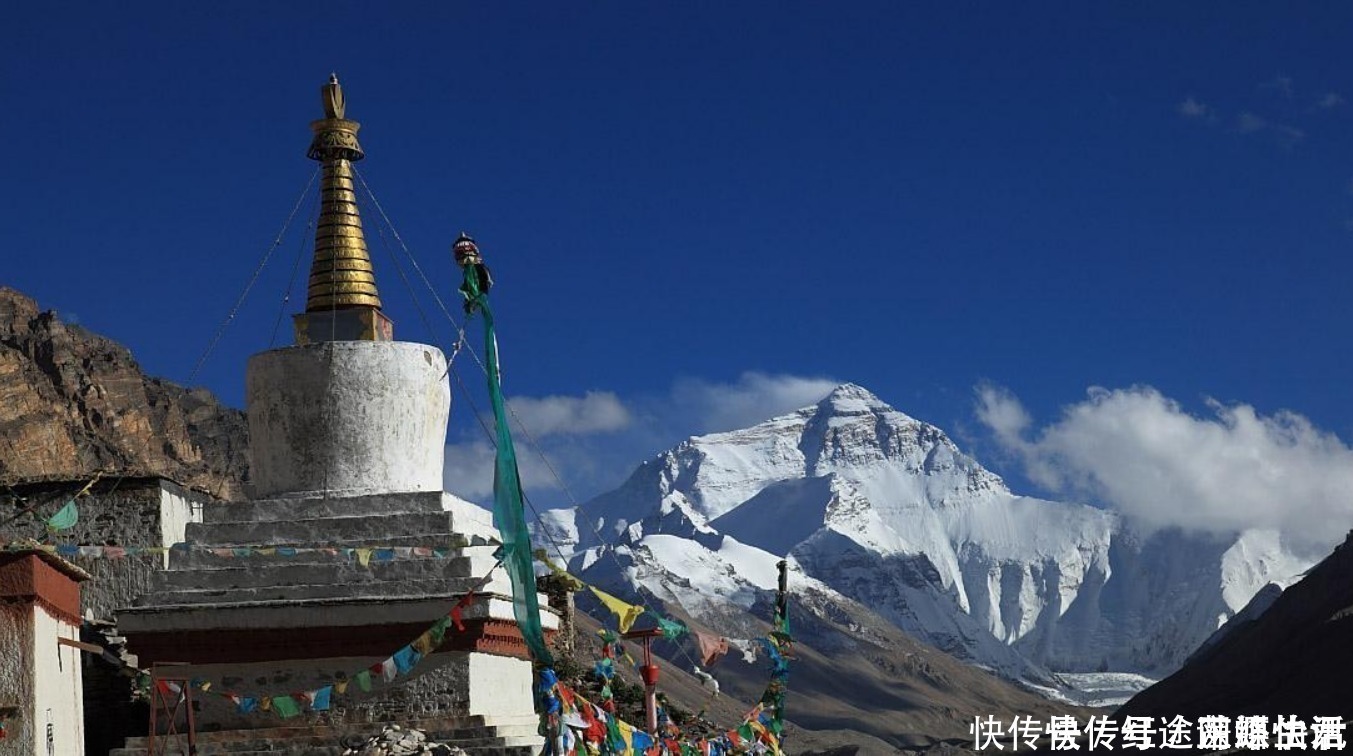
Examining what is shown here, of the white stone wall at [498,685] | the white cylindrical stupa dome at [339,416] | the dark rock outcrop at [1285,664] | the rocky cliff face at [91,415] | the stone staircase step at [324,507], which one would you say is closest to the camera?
the white stone wall at [498,685]

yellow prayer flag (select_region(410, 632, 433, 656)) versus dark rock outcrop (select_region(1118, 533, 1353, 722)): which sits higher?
dark rock outcrop (select_region(1118, 533, 1353, 722))

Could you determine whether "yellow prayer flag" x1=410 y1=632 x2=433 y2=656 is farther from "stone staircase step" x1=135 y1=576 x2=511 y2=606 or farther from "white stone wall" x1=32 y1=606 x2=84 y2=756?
"white stone wall" x1=32 y1=606 x2=84 y2=756

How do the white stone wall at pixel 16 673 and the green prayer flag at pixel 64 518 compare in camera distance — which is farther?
the green prayer flag at pixel 64 518

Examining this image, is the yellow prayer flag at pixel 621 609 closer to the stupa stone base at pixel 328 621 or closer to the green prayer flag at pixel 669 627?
the green prayer flag at pixel 669 627

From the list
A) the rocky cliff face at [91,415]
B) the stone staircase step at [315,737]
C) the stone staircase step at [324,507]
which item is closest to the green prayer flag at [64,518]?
the stone staircase step at [324,507]

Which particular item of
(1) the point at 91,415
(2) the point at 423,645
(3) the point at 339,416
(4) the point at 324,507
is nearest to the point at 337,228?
(3) the point at 339,416

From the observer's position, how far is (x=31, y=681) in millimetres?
16328

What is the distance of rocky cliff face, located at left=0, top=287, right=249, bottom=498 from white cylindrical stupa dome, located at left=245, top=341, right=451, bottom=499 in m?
56.0

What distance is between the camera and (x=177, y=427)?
90.6 metres

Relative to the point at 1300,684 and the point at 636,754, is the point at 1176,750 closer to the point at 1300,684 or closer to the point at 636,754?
the point at 1300,684

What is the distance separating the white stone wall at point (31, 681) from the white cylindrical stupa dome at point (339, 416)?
390 centimetres

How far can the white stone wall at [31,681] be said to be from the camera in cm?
1620

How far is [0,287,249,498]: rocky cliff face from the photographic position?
78188 mm

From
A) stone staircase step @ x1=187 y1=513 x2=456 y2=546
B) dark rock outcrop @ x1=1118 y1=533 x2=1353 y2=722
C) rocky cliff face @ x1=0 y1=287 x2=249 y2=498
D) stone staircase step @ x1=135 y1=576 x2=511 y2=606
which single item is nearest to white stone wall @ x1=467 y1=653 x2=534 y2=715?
stone staircase step @ x1=135 y1=576 x2=511 y2=606
